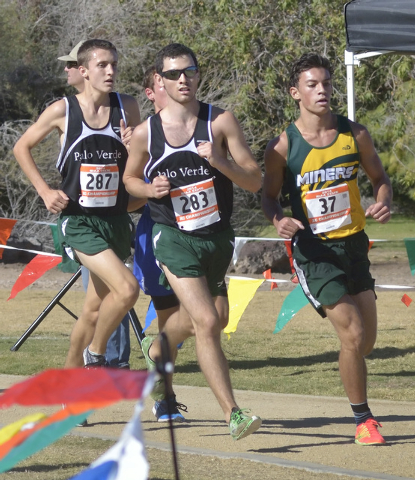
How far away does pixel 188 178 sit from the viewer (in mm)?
4836

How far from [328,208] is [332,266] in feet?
1.07

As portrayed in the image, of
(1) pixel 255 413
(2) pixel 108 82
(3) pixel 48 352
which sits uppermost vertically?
(2) pixel 108 82

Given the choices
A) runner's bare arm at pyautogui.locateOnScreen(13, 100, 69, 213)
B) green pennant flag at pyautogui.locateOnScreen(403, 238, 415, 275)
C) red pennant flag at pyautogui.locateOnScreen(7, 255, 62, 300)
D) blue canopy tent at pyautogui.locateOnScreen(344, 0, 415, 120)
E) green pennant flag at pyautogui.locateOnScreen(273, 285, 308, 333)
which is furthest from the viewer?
red pennant flag at pyautogui.locateOnScreen(7, 255, 62, 300)

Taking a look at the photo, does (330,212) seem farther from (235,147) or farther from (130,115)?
(130,115)

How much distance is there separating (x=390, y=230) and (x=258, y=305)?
55.1 feet

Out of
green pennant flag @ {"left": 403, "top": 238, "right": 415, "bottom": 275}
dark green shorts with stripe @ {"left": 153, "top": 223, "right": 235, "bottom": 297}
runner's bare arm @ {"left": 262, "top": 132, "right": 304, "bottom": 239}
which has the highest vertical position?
runner's bare arm @ {"left": 262, "top": 132, "right": 304, "bottom": 239}

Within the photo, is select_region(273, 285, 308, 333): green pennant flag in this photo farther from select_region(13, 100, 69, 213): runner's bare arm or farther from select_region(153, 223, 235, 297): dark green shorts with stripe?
select_region(13, 100, 69, 213): runner's bare arm

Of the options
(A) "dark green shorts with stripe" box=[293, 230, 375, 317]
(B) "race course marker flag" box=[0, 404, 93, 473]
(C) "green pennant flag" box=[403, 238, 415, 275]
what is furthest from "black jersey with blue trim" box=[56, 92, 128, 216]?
(B) "race course marker flag" box=[0, 404, 93, 473]

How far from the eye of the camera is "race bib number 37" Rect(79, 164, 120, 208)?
5355 mm

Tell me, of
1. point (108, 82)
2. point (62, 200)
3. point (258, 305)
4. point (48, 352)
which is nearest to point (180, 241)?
point (62, 200)

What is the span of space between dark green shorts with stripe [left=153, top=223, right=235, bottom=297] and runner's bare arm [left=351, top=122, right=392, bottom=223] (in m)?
0.86

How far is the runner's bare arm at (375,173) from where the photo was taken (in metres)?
4.91

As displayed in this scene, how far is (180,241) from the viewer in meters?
4.87

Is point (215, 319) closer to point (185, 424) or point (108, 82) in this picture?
point (185, 424)
